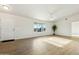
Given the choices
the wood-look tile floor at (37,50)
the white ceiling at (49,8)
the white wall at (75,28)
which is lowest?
the wood-look tile floor at (37,50)

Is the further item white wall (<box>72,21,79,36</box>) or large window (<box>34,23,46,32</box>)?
large window (<box>34,23,46,32</box>)

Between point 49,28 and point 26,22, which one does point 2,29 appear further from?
point 49,28

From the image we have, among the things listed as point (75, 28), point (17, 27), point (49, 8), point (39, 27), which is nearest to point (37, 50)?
point (49, 8)

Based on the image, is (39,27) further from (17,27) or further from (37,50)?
(37,50)

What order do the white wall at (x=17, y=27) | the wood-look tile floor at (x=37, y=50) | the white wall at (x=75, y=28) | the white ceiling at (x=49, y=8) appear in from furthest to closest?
the white wall at (x=17, y=27)
the white wall at (x=75, y=28)
the white ceiling at (x=49, y=8)
the wood-look tile floor at (x=37, y=50)

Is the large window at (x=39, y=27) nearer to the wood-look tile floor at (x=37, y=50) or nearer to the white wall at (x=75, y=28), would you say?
the white wall at (x=75, y=28)

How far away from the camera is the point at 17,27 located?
6219 mm

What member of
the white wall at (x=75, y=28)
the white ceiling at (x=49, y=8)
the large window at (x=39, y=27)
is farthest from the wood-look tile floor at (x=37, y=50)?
the large window at (x=39, y=27)

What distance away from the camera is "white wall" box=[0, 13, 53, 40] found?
502cm

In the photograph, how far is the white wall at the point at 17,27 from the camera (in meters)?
5.02

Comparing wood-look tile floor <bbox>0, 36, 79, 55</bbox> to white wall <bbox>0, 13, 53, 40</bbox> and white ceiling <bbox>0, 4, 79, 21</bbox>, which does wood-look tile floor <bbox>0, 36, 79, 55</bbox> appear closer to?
white wall <bbox>0, 13, 53, 40</bbox>

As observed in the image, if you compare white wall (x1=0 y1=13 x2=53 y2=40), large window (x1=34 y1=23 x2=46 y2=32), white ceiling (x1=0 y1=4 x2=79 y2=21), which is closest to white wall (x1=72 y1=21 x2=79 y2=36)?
white ceiling (x1=0 y1=4 x2=79 y2=21)

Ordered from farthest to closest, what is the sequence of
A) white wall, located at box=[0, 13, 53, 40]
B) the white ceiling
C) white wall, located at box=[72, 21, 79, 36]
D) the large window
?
the large window
white wall, located at box=[0, 13, 53, 40]
white wall, located at box=[72, 21, 79, 36]
the white ceiling

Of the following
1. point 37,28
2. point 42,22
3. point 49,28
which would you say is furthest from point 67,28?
point 37,28
